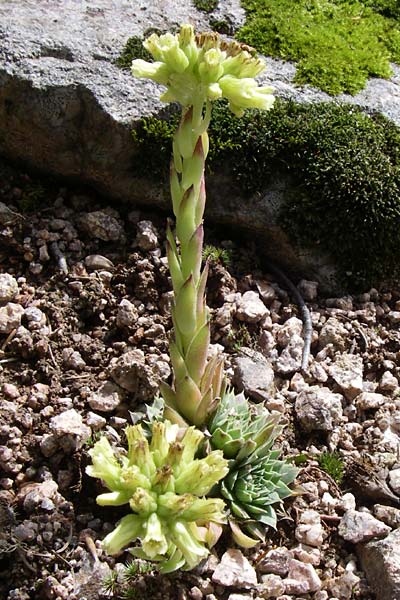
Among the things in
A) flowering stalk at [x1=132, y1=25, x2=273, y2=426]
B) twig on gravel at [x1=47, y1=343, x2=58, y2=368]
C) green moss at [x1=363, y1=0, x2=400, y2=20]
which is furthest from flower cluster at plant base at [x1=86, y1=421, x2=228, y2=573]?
green moss at [x1=363, y1=0, x2=400, y2=20]

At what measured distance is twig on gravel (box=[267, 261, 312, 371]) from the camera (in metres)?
3.78

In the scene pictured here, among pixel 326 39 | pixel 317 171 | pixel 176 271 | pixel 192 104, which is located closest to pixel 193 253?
pixel 176 271

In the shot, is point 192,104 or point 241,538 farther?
point 241,538

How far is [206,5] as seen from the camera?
464cm

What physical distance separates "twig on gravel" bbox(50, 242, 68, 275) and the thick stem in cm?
120

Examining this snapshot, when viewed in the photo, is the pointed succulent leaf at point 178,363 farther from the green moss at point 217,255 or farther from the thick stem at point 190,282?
the green moss at point 217,255

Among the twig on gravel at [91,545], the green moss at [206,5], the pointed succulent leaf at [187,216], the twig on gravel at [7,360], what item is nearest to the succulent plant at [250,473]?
the twig on gravel at [91,545]

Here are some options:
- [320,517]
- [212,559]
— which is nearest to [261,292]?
[320,517]

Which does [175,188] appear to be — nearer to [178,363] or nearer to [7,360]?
[178,363]

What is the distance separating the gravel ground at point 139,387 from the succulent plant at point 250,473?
0.44 feet

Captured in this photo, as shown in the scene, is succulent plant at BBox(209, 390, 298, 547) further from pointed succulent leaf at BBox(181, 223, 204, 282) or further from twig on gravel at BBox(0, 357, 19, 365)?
twig on gravel at BBox(0, 357, 19, 365)

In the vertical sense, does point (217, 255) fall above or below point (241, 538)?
above

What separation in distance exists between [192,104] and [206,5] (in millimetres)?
2454

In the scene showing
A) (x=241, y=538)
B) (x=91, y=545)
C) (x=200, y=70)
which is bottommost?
(x=91, y=545)
